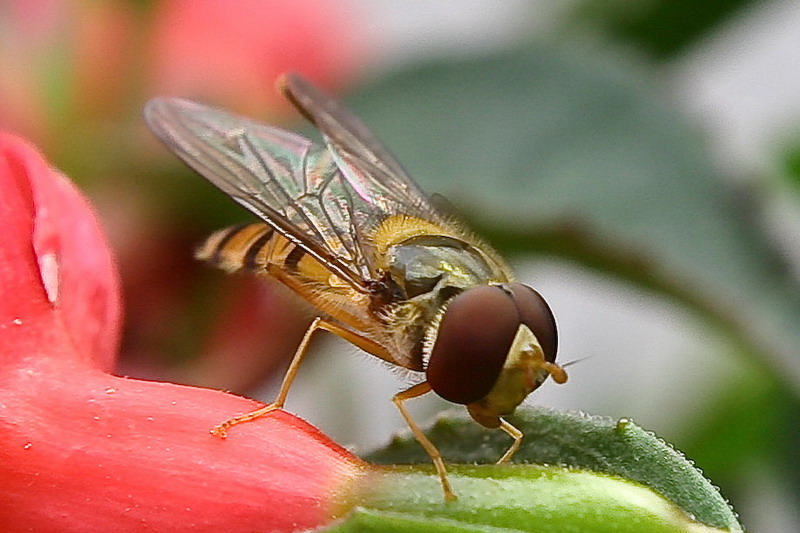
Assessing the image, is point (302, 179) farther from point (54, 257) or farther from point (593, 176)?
point (593, 176)

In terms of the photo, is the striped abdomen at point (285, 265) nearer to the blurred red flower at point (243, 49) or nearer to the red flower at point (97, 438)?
the red flower at point (97, 438)

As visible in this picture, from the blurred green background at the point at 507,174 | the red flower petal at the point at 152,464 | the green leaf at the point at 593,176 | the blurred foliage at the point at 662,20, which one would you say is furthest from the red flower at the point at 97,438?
the blurred foliage at the point at 662,20

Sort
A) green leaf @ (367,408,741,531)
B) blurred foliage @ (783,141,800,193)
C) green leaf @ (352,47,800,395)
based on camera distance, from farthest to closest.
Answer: blurred foliage @ (783,141,800,193) < green leaf @ (352,47,800,395) < green leaf @ (367,408,741,531)

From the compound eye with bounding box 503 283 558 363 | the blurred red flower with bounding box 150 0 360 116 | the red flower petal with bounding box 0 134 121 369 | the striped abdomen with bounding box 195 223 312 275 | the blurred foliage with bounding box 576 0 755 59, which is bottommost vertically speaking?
the blurred red flower with bounding box 150 0 360 116

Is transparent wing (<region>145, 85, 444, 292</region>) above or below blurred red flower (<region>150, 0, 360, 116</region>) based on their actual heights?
above

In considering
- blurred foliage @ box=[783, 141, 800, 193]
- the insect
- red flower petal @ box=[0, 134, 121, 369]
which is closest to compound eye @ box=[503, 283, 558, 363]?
the insect

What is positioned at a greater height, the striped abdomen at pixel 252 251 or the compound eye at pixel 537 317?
the compound eye at pixel 537 317

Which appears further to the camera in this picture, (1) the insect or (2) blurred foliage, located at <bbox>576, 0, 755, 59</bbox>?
(2) blurred foliage, located at <bbox>576, 0, 755, 59</bbox>

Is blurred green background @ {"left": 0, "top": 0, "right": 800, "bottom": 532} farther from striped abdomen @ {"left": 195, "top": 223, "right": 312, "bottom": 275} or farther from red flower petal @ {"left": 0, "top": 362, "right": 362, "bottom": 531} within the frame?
red flower petal @ {"left": 0, "top": 362, "right": 362, "bottom": 531}

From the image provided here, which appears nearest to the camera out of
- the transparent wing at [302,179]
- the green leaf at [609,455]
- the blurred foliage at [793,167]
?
the green leaf at [609,455]
